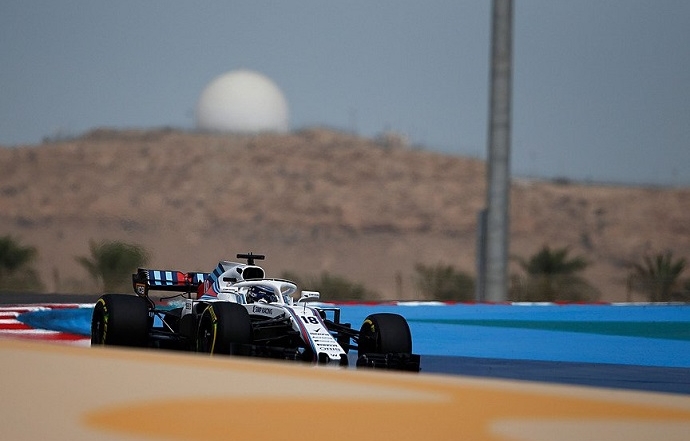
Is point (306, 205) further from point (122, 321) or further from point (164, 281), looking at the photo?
point (122, 321)

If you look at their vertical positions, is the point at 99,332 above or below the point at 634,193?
below

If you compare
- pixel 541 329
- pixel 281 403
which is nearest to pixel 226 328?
pixel 281 403

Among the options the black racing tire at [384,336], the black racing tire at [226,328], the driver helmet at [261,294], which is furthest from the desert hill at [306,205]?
the black racing tire at [226,328]

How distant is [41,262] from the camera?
168ft

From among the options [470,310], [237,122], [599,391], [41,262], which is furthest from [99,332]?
[237,122]

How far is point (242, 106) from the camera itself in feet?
191

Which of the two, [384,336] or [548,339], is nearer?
[384,336]

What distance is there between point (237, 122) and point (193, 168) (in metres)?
3.55

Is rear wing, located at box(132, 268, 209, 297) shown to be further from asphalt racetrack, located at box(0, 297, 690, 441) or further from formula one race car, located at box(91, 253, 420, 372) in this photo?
asphalt racetrack, located at box(0, 297, 690, 441)

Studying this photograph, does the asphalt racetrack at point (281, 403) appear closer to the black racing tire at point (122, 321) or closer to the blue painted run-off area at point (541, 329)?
the black racing tire at point (122, 321)

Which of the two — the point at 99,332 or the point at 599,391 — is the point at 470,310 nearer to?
the point at 99,332

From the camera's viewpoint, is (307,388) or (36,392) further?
(36,392)

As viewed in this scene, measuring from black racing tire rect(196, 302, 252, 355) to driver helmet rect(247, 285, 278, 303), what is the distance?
809 millimetres

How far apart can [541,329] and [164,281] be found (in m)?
6.70
